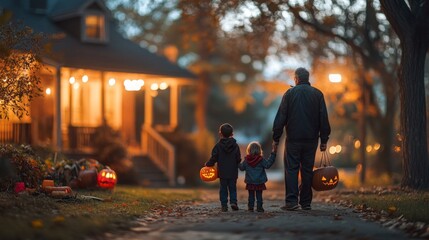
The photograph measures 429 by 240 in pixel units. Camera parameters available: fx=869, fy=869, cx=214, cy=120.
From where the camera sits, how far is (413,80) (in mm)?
17906

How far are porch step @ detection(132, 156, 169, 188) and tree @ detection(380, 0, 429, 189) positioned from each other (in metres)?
A: 13.7

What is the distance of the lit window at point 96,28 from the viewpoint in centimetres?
3275

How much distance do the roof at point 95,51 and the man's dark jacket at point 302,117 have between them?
16.3m

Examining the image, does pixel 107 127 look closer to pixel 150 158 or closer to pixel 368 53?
pixel 150 158

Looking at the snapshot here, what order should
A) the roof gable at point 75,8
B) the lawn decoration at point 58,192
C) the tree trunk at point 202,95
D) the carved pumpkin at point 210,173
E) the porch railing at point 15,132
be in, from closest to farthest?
the carved pumpkin at point 210,173
the lawn decoration at point 58,192
the porch railing at point 15,132
the roof gable at point 75,8
the tree trunk at point 202,95

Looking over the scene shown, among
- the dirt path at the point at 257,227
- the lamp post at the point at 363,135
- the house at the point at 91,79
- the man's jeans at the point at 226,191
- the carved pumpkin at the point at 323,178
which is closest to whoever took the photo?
the dirt path at the point at 257,227

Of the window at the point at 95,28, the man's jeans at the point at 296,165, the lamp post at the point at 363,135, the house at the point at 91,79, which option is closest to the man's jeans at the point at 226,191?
the man's jeans at the point at 296,165

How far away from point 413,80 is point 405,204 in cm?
443

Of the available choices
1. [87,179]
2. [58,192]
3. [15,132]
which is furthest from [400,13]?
[15,132]

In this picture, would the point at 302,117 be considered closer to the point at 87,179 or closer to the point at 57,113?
the point at 87,179

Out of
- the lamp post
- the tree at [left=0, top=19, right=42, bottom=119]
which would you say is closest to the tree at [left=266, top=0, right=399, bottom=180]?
the lamp post

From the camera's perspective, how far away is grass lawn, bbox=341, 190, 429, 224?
12.6m

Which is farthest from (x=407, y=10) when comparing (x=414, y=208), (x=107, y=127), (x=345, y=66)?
(x=345, y=66)

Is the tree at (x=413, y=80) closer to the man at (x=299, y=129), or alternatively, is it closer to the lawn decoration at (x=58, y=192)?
the man at (x=299, y=129)
